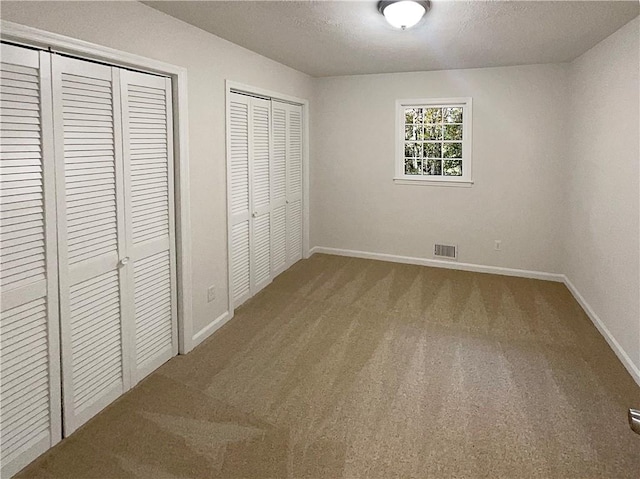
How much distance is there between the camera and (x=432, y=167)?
228 inches

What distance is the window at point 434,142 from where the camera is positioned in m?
5.53

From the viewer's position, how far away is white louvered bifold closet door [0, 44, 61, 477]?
2.11 m

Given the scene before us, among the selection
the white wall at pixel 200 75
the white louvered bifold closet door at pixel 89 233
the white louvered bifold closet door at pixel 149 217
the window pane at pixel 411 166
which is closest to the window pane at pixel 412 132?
the window pane at pixel 411 166

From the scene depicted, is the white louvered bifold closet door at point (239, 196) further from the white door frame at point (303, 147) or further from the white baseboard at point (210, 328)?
the white baseboard at point (210, 328)

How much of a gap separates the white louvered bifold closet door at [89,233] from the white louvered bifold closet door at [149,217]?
101mm

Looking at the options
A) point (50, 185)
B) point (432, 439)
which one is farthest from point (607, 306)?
point (50, 185)

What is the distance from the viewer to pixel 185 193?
3381 mm

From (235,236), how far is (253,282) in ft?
Answer: 2.06

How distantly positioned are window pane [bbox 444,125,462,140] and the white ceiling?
2.59 feet

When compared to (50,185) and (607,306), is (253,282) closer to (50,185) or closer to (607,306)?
(50,185)

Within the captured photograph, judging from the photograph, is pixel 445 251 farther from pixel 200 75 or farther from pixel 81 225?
pixel 81 225

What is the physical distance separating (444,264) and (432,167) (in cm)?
118

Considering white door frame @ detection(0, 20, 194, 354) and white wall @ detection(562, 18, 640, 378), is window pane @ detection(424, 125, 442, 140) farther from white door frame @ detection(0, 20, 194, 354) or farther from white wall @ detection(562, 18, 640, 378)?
white door frame @ detection(0, 20, 194, 354)

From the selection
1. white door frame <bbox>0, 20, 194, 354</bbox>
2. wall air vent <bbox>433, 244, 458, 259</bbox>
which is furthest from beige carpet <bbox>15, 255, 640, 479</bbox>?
wall air vent <bbox>433, 244, 458, 259</bbox>
